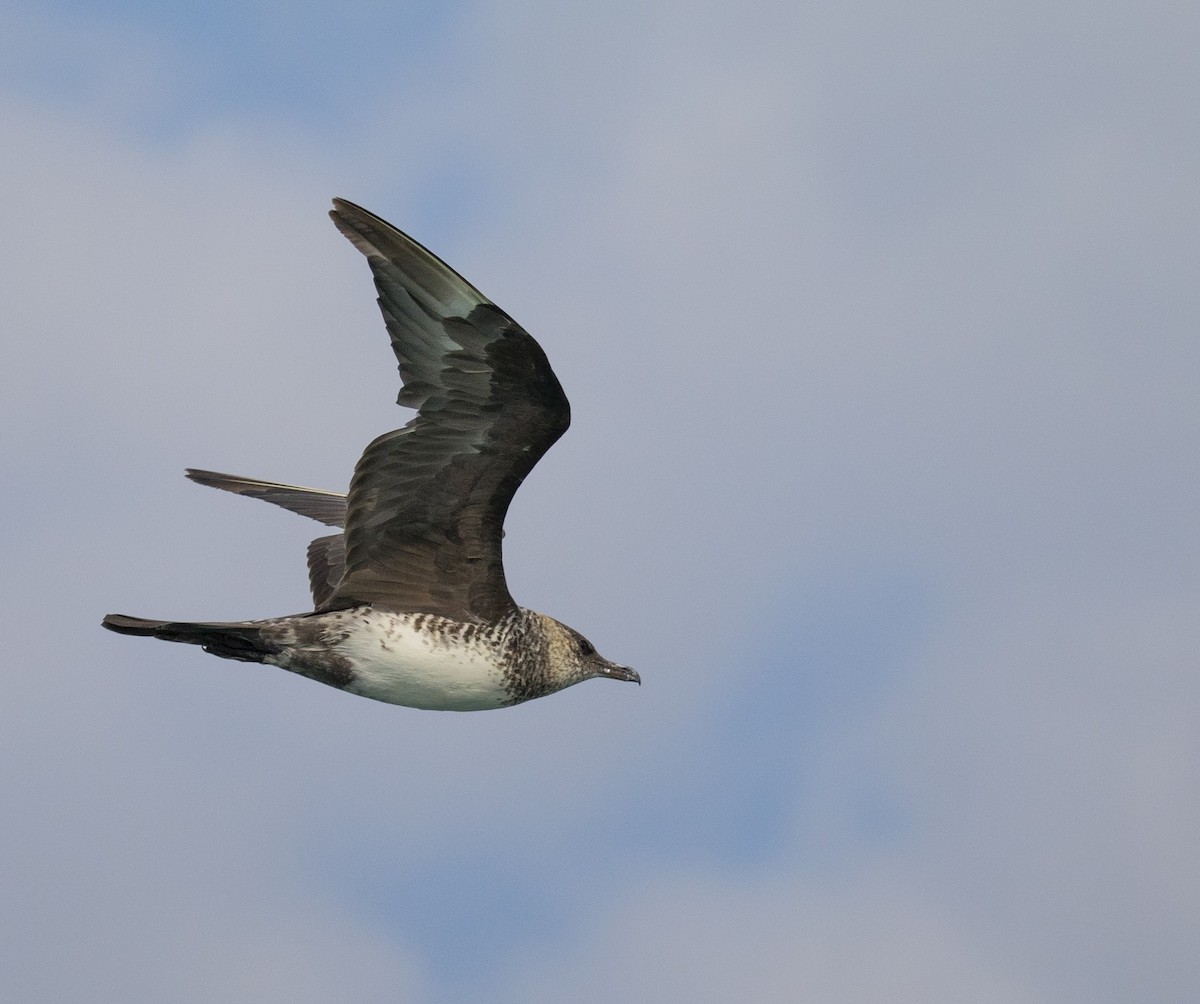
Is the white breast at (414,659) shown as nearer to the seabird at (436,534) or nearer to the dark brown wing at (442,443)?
the seabird at (436,534)

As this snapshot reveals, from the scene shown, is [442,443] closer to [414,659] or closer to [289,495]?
[414,659]

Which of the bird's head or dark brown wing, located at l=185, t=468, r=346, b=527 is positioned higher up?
dark brown wing, located at l=185, t=468, r=346, b=527

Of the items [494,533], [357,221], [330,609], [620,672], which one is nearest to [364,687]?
[330,609]

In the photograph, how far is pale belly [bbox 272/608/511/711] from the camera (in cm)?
1232

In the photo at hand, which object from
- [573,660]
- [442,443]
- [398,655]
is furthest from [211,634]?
[573,660]

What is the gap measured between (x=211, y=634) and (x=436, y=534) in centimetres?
148

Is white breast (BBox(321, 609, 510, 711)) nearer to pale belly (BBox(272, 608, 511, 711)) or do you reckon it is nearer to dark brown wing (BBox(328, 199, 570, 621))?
pale belly (BBox(272, 608, 511, 711))

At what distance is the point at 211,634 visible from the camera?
1201 cm

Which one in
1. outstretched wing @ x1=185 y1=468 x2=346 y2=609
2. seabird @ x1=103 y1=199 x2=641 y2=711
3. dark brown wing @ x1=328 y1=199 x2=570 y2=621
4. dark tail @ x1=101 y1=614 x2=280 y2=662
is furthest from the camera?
outstretched wing @ x1=185 y1=468 x2=346 y2=609

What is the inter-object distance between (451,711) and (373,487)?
174 centimetres

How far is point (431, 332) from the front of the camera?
11.1m

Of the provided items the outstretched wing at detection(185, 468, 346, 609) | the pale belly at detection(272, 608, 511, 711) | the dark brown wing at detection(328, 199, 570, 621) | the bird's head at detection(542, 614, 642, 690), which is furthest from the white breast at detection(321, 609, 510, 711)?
the outstretched wing at detection(185, 468, 346, 609)

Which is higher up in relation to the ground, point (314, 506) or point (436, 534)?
point (314, 506)

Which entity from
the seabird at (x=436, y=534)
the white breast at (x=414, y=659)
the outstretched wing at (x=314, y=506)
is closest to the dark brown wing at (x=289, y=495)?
the outstretched wing at (x=314, y=506)
